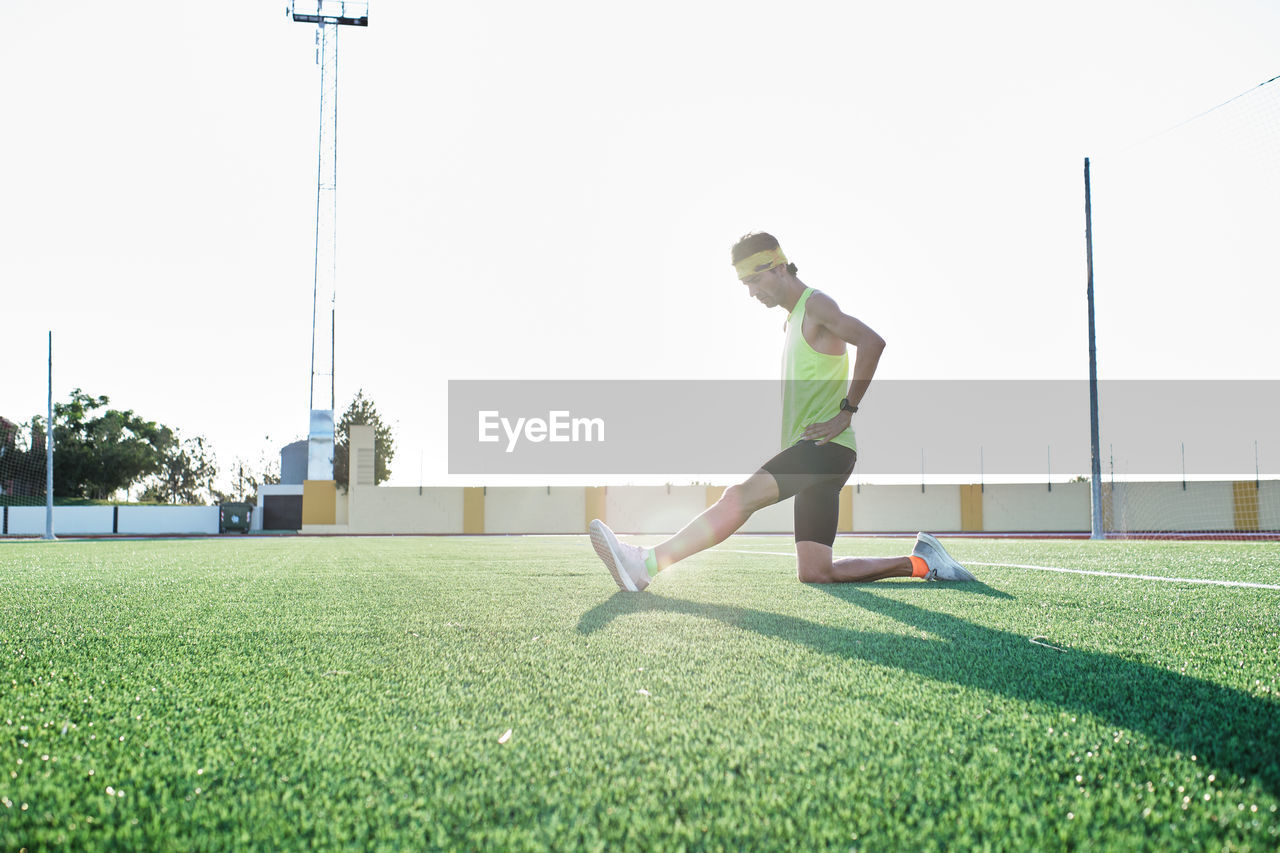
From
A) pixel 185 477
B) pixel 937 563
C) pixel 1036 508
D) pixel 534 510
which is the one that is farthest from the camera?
pixel 185 477

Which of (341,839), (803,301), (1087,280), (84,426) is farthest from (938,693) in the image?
(84,426)

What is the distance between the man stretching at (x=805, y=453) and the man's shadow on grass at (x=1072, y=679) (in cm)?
92

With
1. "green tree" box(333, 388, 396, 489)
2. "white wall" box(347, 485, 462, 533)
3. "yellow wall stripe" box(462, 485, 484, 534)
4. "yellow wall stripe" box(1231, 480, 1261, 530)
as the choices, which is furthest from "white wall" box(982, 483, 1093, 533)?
"green tree" box(333, 388, 396, 489)

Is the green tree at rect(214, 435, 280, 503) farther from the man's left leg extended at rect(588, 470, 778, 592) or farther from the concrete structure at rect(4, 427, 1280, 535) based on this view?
the man's left leg extended at rect(588, 470, 778, 592)

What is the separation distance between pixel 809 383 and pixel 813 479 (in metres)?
0.48

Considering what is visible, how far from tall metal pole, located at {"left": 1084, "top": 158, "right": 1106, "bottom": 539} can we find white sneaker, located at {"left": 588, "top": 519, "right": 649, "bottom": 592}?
47.5 feet

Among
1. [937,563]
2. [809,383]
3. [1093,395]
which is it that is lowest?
[937,563]

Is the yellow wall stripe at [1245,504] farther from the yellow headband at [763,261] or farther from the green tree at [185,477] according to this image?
the green tree at [185,477]

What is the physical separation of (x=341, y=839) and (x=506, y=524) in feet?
101

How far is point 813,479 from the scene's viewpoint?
3.79m

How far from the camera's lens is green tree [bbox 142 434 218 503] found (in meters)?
60.2

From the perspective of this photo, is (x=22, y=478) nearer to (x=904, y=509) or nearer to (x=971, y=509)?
(x=904, y=509)

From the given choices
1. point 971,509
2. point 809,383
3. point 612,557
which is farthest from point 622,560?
point 971,509

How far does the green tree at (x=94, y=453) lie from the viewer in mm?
42469
